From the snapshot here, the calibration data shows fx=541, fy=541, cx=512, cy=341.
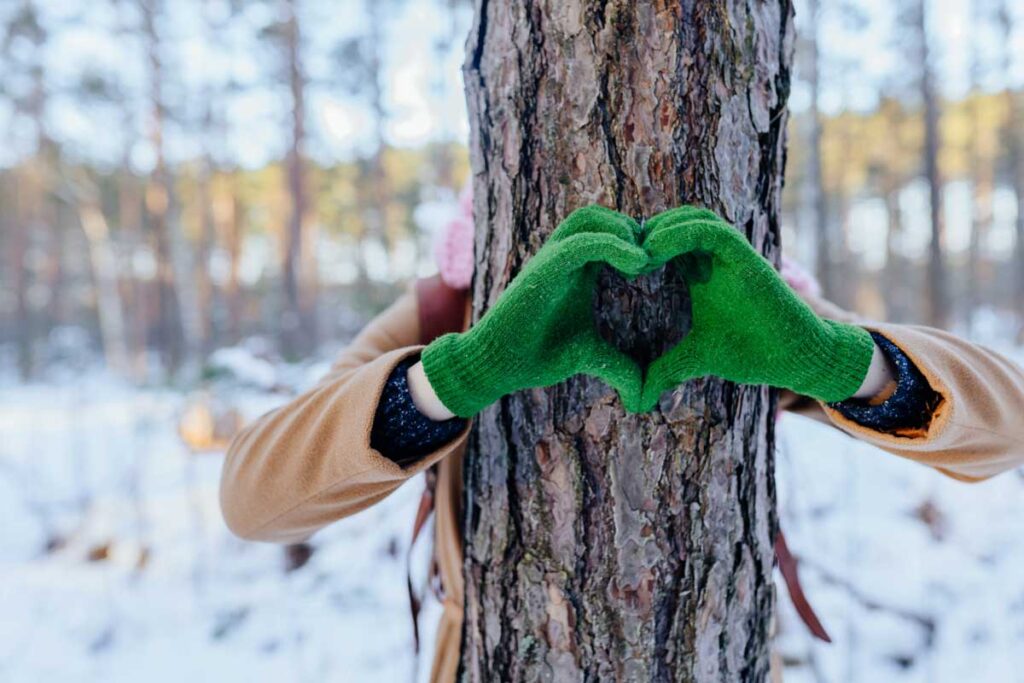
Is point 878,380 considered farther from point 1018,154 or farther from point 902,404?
point 1018,154

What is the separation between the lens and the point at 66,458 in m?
6.45

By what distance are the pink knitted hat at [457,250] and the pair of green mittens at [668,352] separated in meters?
0.37

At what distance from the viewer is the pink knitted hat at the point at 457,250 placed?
3.59ft

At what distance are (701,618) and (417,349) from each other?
63 cm

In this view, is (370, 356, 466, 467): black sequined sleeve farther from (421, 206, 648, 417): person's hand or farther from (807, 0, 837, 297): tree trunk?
(807, 0, 837, 297): tree trunk

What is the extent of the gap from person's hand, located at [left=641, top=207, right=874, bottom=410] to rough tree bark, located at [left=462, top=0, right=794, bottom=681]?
0.07 metres

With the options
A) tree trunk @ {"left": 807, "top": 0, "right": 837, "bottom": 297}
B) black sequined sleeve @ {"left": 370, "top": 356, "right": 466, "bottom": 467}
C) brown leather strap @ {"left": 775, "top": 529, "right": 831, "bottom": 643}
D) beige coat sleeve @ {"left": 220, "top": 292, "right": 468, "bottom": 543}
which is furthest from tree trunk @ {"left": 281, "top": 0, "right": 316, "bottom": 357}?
brown leather strap @ {"left": 775, "top": 529, "right": 831, "bottom": 643}

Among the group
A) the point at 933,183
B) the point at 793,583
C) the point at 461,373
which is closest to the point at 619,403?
the point at 461,373

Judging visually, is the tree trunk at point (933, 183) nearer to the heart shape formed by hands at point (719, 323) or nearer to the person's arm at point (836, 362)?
the person's arm at point (836, 362)

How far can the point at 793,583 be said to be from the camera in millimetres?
1050

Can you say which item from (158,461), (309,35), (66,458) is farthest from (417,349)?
(309,35)

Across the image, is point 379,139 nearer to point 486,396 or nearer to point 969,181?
point 486,396

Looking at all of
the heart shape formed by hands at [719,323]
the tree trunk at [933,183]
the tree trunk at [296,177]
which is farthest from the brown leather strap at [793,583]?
the tree trunk at [296,177]

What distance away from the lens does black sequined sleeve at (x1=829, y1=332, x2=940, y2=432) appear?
75 cm
